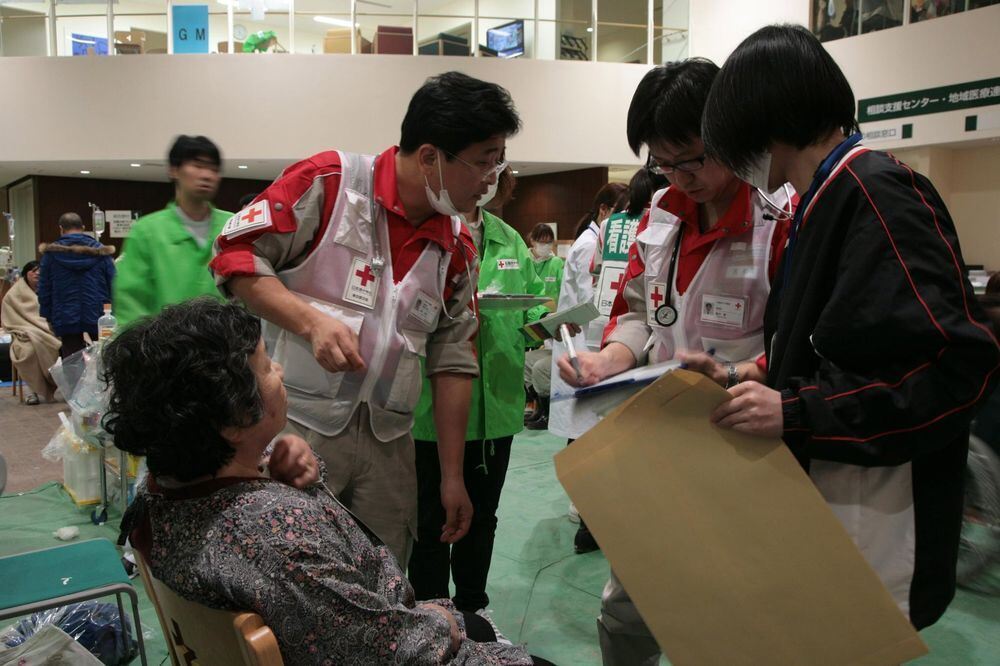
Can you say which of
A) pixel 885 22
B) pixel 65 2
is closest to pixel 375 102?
pixel 65 2

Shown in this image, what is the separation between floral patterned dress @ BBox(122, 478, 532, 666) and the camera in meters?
0.95

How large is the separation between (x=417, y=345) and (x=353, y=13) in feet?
32.1

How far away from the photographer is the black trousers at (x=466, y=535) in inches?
88.4

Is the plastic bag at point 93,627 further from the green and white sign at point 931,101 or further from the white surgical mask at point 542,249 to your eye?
the green and white sign at point 931,101

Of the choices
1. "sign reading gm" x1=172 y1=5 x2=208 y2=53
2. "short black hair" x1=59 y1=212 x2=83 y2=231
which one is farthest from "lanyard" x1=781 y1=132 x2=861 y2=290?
"sign reading gm" x1=172 y1=5 x2=208 y2=53

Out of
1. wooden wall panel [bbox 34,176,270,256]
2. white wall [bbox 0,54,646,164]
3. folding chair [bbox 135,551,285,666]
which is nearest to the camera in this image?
folding chair [bbox 135,551,285,666]

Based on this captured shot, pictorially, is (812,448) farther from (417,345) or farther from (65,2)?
(65,2)

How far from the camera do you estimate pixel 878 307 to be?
2.88 feet

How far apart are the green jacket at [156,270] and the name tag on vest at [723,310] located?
5.47ft

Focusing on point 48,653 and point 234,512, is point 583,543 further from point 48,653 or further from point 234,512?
point 234,512

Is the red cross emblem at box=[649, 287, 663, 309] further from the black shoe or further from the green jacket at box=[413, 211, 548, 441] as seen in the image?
the black shoe

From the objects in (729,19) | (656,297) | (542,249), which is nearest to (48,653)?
(656,297)

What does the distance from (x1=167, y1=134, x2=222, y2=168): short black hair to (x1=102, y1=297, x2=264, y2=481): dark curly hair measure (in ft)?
5.02

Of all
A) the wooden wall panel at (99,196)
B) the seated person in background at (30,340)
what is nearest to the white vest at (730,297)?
the seated person in background at (30,340)
